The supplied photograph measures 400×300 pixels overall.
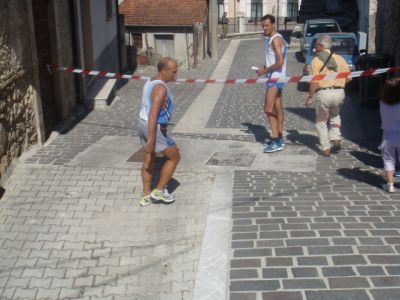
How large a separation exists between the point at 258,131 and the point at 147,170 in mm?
3932

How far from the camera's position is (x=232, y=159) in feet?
27.2

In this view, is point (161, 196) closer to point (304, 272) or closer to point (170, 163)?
point (170, 163)

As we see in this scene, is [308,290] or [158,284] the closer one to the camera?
[308,290]

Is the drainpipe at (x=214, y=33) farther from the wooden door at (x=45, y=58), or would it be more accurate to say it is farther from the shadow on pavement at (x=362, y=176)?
the shadow on pavement at (x=362, y=176)

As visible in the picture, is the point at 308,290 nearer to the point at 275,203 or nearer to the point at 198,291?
the point at 198,291

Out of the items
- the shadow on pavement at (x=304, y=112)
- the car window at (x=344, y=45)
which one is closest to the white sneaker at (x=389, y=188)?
the shadow on pavement at (x=304, y=112)

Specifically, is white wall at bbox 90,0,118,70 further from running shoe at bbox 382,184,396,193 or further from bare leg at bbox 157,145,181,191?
running shoe at bbox 382,184,396,193

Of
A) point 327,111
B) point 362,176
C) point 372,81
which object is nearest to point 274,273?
point 362,176

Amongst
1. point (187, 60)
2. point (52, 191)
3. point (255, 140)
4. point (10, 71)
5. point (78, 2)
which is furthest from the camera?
point (187, 60)

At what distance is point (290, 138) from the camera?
9.47 m

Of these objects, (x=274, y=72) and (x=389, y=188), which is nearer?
(x=389, y=188)

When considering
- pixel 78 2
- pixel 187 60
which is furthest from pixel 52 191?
pixel 187 60

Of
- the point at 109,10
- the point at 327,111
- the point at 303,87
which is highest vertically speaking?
the point at 109,10

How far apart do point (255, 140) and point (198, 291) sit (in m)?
4.88
